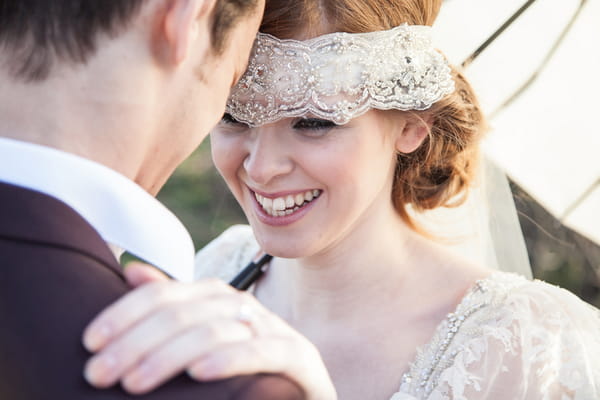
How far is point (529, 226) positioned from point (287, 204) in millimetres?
1048

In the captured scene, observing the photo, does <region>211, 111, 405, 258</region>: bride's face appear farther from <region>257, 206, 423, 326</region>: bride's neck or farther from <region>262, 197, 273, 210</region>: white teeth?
<region>257, 206, 423, 326</region>: bride's neck

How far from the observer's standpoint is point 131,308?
3.60ft

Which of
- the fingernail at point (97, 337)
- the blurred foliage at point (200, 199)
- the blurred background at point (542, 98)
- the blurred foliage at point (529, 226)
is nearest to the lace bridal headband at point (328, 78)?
the blurred background at point (542, 98)

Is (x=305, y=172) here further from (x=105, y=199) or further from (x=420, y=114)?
(x=105, y=199)

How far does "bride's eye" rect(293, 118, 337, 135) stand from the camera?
2.31 m

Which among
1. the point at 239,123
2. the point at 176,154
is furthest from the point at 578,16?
the point at 176,154

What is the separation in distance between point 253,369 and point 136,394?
18cm

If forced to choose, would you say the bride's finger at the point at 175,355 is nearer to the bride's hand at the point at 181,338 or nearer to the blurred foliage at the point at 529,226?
the bride's hand at the point at 181,338

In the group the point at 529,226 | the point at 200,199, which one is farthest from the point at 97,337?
the point at 200,199

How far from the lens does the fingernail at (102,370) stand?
105 centimetres

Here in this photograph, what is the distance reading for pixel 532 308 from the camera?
230 cm

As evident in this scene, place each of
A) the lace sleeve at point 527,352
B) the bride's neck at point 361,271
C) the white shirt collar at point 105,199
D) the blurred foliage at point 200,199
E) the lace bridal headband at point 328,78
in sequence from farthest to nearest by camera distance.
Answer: the blurred foliage at point 200,199 → the bride's neck at point 361,271 → the lace bridal headband at point 328,78 → the lace sleeve at point 527,352 → the white shirt collar at point 105,199

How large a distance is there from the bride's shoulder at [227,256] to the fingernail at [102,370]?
2.25 meters

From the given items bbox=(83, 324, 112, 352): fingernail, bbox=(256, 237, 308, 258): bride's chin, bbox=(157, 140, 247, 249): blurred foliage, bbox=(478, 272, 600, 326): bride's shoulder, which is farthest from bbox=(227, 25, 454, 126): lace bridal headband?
bbox=(157, 140, 247, 249): blurred foliage
